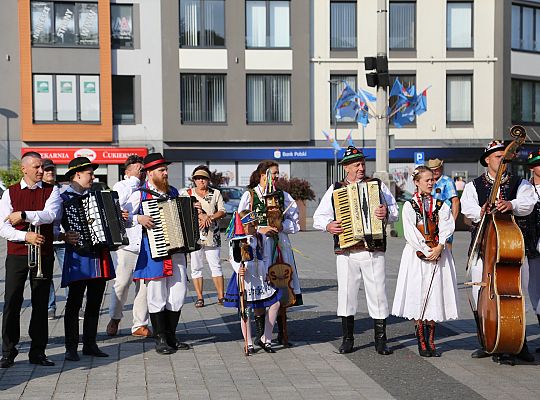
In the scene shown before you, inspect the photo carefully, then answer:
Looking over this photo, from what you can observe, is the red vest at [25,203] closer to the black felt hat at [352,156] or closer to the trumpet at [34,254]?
the trumpet at [34,254]

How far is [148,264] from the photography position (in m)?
8.55

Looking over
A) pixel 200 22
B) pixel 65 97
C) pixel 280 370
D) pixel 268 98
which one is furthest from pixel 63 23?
pixel 280 370

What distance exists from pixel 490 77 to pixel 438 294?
33591 mm

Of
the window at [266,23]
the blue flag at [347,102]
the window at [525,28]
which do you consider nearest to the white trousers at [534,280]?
the blue flag at [347,102]

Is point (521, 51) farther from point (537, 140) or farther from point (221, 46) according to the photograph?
point (221, 46)

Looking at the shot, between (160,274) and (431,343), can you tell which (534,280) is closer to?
(431,343)

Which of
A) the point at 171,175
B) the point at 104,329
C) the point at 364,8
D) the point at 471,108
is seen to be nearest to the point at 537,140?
the point at 471,108

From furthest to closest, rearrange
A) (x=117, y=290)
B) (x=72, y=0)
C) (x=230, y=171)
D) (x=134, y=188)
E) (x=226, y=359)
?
1. (x=230, y=171)
2. (x=72, y=0)
3. (x=117, y=290)
4. (x=134, y=188)
5. (x=226, y=359)

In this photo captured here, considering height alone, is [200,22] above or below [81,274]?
above

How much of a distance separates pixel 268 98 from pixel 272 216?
101 feet

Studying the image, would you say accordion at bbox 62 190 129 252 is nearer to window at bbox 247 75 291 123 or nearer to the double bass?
the double bass

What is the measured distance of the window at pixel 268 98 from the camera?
39.5 m

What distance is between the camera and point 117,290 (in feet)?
32.2

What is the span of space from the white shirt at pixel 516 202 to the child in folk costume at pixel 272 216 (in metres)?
1.82
